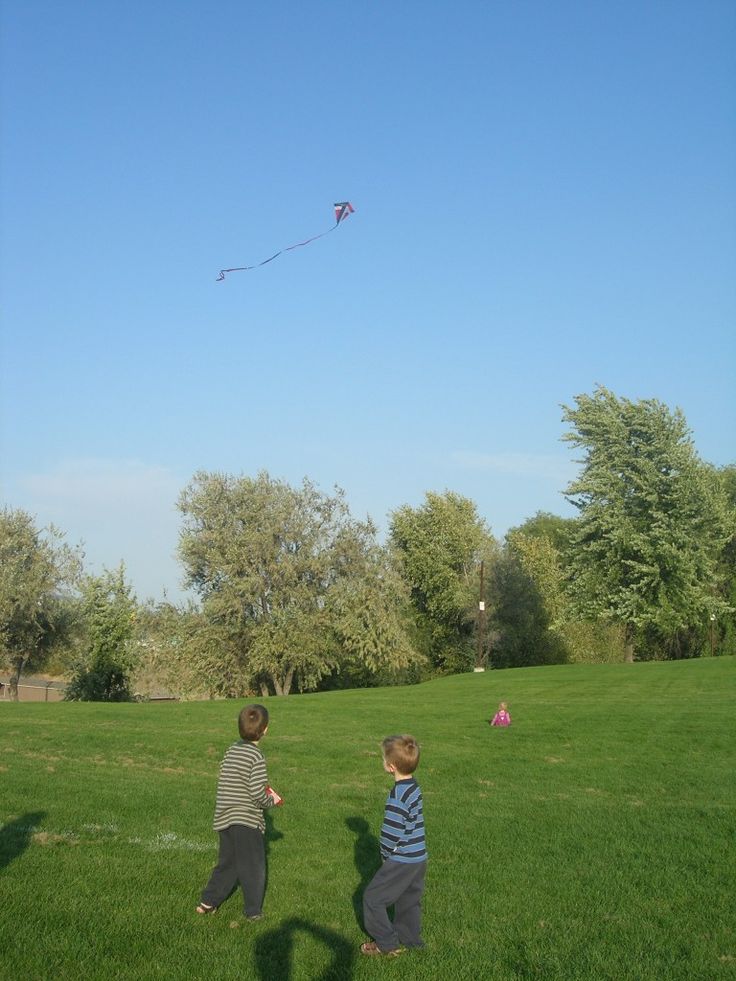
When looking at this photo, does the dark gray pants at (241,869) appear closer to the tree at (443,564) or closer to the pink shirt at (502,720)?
the pink shirt at (502,720)

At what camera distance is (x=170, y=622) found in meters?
54.4

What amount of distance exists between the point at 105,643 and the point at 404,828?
147 ft

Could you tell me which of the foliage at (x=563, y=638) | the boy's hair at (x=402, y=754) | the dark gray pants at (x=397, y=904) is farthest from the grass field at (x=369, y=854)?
the foliage at (x=563, y=638)

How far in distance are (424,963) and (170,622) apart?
4888 centimetres

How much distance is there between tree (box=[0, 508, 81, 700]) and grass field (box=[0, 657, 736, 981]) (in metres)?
28.8

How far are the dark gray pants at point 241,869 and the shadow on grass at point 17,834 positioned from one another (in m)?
2.36

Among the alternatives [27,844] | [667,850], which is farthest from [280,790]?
[667,850]

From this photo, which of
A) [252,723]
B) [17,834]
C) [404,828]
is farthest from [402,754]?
[17,834]

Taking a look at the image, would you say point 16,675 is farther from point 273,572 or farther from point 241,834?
point 241,834

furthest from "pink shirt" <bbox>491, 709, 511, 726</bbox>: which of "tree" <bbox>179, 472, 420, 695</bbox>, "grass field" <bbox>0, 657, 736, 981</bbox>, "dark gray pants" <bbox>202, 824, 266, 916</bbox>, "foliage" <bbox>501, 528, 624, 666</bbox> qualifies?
"foliage" <bbox>501, 528, 624, 666</bbox>

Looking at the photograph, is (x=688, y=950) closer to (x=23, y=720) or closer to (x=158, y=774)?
(x=158, y=774)

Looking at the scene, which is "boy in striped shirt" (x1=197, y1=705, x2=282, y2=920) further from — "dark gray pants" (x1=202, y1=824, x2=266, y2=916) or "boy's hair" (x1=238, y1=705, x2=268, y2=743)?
"boy's hair" (x1=238, y1=705, x2=268, y2=743)

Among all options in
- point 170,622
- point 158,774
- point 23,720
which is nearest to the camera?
point 158,774

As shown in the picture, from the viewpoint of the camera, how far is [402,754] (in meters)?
7.75
